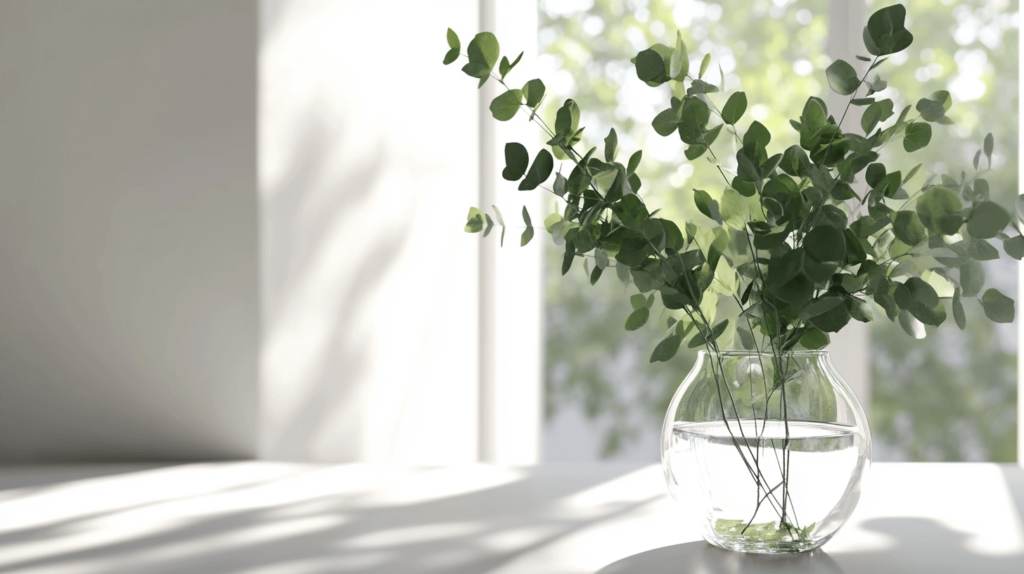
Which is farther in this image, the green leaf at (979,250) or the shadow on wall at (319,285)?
the shadow on wall at (319,285)

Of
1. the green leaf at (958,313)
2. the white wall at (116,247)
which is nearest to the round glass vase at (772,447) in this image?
the green leaf at (958,313)

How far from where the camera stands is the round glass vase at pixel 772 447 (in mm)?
728

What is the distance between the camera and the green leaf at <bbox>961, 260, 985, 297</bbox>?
69cm

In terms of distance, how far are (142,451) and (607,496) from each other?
0.88 m

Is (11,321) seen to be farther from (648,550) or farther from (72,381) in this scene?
(648,550)

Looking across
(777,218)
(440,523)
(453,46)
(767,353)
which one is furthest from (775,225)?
(440,523)

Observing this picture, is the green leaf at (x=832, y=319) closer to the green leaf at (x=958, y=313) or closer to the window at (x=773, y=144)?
the green leaf at (x=958, y=313)

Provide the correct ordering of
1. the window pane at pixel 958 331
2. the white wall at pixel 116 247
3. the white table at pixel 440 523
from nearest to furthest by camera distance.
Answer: the white table at pixel 440 523, the white wall at pixel 116 247, the window pane at pixel 958 331

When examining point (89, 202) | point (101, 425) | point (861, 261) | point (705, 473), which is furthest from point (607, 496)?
point (89, 202)

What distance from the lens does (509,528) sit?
94 centimetres

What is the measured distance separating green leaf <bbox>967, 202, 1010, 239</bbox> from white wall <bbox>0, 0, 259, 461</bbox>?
121 cm

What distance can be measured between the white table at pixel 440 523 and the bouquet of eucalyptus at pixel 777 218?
0.79ft

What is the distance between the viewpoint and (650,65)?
0.73 meters

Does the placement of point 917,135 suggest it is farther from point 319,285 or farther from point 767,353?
point 319,285
